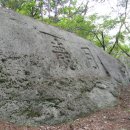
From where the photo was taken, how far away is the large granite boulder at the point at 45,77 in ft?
18.7

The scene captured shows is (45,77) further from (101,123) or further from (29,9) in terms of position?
(29,9)

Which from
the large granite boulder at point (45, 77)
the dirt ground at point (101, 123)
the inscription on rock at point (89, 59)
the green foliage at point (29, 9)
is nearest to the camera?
the dirt ground at point (101, 123)

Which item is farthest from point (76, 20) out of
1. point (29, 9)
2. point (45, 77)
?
point (45, 77)

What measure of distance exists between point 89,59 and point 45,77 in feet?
10.6

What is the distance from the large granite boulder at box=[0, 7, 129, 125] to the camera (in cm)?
570

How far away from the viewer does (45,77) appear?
6.71 metres

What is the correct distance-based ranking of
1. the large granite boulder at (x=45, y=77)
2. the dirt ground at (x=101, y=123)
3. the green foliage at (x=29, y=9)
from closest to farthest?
the dirt ground at (x=101, y=123)
the large granite boulder at (x=45, y=77)
the green foliage at (x=29, y=9)

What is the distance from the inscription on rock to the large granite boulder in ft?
0.17

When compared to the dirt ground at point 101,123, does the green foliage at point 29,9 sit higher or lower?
higher

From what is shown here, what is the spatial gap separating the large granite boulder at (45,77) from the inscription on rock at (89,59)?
0.17 feet

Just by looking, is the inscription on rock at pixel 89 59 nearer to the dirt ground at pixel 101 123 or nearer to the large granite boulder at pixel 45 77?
the large granite boulder at pixel 45 77

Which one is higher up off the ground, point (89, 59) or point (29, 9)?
point (29, 9)

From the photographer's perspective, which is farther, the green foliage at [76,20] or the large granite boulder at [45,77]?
the green foliage at [76,20]

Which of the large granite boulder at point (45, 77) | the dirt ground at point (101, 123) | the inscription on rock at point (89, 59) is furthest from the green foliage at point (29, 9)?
the dirt ground at point (101, 123)
